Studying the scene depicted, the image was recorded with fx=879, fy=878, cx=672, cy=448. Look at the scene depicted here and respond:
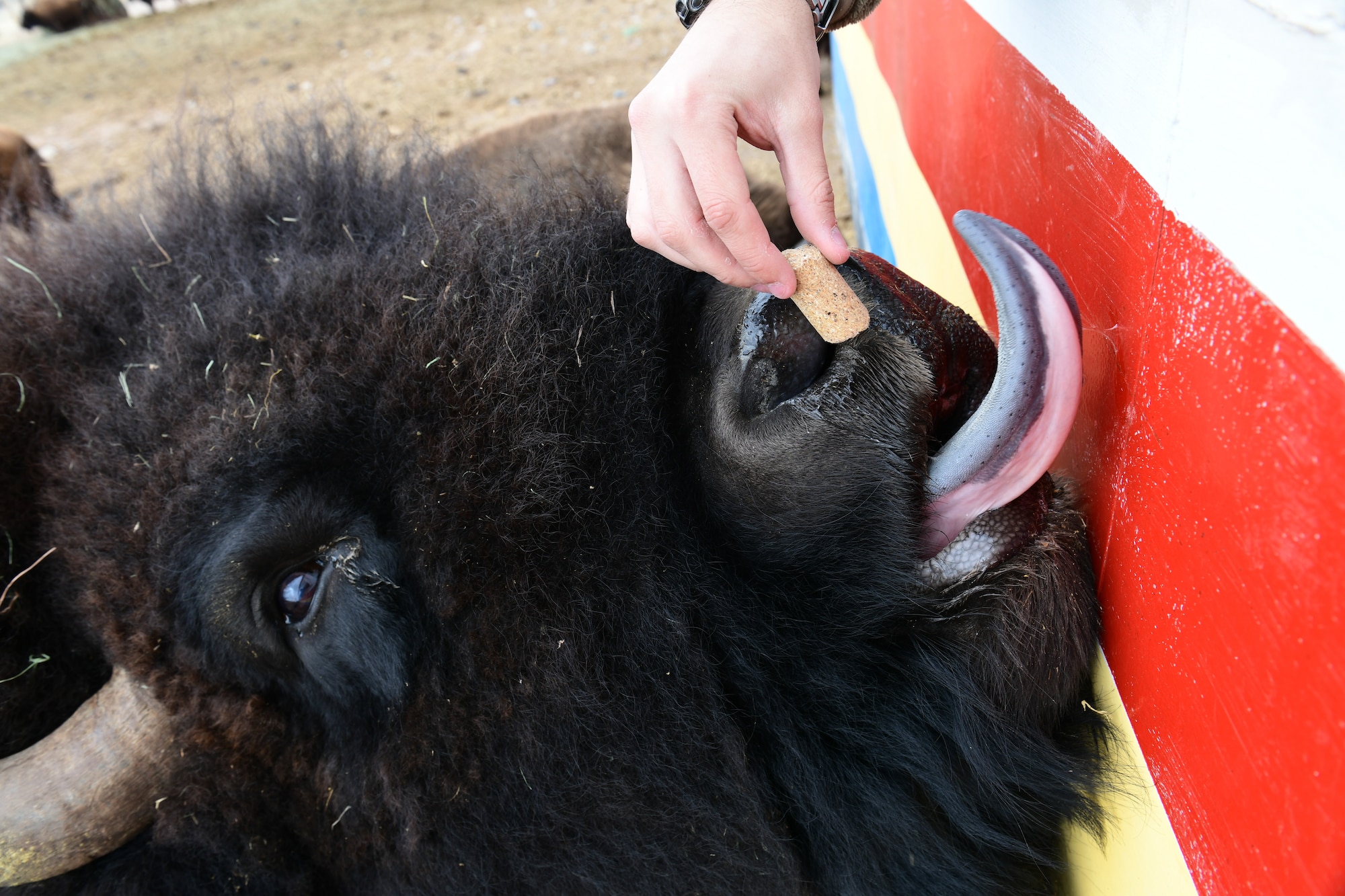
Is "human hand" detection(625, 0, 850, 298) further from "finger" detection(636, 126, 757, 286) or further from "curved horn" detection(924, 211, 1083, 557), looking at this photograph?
"curved horn" detection(924, 211, 1083, 557)

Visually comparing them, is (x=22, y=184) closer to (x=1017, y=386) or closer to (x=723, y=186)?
(x=723, y=186)

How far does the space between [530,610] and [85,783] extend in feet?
2.52

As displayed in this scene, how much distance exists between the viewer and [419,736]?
4.65ft

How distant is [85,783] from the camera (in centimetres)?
140

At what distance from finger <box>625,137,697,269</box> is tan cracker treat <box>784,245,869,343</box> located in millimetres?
155


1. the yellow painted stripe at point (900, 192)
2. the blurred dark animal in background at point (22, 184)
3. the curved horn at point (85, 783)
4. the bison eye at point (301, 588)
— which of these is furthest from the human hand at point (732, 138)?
the blurred dark animal in background at point (22, 184)

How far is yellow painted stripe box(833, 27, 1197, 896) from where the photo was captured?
1.10 m

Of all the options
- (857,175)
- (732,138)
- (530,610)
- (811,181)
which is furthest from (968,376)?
(857,175)

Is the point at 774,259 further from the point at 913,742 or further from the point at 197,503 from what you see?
the point at 197,503

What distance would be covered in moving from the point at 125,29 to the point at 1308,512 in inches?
556

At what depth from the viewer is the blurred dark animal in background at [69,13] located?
11539mm

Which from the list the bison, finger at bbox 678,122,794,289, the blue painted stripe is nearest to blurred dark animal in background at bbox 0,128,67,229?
the bison

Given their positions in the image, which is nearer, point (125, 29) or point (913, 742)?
point (913, 742)

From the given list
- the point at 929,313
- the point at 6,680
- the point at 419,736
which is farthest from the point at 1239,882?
the point at 6,680
